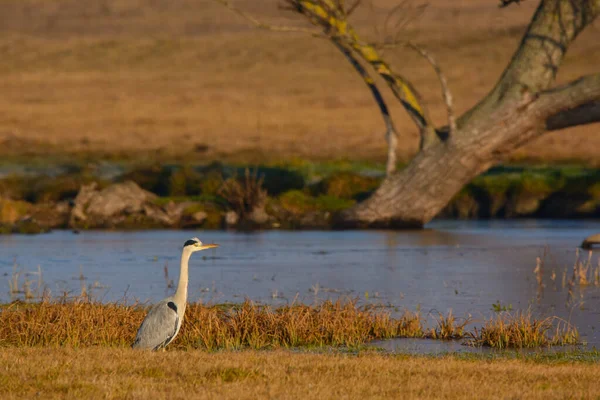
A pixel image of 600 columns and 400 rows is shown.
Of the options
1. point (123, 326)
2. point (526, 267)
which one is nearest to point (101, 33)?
point (526, 267)

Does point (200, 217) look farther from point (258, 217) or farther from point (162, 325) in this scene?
point (162, 325)

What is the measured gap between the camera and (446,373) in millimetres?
10180

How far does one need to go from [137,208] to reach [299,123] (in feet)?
120

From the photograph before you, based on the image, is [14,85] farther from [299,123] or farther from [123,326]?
[123,326]

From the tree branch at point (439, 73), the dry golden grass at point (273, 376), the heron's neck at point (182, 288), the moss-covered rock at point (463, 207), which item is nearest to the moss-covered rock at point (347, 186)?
the moss-covered rock at point (463, 207)

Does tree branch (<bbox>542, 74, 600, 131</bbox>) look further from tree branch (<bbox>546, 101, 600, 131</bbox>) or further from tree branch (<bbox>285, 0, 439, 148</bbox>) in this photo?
tree branch (<bbox>285, 0, 439, 148</bbox>)

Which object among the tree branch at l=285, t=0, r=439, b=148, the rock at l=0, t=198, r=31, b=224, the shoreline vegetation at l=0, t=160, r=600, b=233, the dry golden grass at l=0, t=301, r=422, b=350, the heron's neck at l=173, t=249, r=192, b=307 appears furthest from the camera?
the shoreline vegetation at l=0, t=160, r=600, b=233

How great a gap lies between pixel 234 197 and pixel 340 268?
10.1 m

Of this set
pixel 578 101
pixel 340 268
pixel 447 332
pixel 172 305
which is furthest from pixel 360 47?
pixel 172 305

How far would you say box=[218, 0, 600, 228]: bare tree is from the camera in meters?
24.7

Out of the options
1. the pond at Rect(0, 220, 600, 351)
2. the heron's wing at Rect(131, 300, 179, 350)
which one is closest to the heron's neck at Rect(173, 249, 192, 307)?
the heron's wing at Rect(131, 300, 179, 350)

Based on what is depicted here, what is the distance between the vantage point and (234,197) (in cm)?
3066

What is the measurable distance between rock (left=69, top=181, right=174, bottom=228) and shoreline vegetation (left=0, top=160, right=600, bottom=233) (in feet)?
0.08

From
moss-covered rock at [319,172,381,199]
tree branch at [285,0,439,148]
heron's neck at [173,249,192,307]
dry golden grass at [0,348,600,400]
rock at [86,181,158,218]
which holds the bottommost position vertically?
dry golden grass at [0,348,600,400]
